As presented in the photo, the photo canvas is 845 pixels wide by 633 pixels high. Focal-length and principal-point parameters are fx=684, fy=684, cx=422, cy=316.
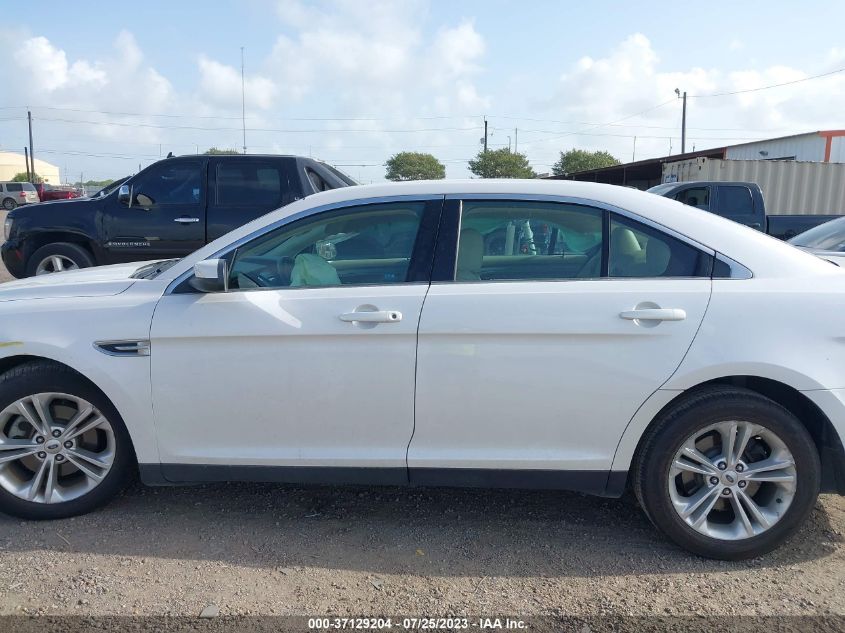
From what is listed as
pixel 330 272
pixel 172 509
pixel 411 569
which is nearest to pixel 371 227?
pixel 330 272

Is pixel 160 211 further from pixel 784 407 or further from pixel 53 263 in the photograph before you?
pixel 784 407

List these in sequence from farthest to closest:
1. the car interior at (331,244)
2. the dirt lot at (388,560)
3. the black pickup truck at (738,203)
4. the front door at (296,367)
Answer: the black pickup truck at (738,203) < the car interior at (331,244) < the front door at (296,367) < the dirt lot at (388,560)

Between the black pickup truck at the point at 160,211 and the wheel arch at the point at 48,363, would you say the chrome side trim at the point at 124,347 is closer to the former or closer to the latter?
the wheel arch at the point at 48,363

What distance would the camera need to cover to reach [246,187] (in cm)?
754

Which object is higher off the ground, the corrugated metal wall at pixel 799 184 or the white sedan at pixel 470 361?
the corrugated metal wall at pixel 799 184

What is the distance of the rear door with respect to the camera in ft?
24.5

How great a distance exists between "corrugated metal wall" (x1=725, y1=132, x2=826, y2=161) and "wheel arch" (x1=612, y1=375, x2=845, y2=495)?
27712 millimetres

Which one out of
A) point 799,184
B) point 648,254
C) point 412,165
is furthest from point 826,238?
point 412,165

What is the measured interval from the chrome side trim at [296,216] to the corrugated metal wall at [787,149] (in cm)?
2825

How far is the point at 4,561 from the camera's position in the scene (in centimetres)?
304

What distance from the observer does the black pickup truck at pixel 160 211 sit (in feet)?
24.6

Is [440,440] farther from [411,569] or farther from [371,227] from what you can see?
[371,227]

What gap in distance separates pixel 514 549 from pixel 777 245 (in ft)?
6.11

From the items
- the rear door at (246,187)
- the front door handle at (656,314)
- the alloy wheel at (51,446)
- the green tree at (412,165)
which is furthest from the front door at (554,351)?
the green tree at (412,165)
